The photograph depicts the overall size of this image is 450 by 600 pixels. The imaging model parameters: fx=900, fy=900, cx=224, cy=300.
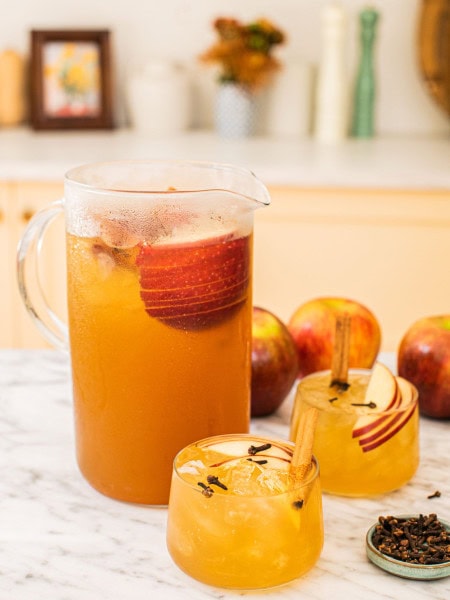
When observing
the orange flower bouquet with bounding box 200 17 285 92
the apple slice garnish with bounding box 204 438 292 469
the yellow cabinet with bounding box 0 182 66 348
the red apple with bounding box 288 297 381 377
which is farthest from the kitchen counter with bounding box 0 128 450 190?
the apple slice garnish with bounding box 204 438 292 469

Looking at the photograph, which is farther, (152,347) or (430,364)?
(430,364)

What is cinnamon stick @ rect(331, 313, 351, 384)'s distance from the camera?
79 cm

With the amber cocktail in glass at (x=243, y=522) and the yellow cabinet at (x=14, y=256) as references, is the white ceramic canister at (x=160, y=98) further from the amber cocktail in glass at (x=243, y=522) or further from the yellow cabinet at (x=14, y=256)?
the amber cocktail in glass at (x=243, y=522)

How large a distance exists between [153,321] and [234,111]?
6.30 feet

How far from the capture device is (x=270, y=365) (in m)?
0.90

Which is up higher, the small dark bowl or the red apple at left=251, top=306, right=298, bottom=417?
the red apple at left=251, top=306, right=298, bottom=417

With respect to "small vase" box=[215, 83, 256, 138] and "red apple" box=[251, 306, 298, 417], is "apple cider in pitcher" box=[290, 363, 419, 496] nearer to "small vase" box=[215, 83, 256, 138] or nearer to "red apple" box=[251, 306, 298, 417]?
"red apple" box=[251, 306, 298, 417]

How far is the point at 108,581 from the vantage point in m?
0.63

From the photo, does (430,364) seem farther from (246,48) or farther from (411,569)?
(246,48)

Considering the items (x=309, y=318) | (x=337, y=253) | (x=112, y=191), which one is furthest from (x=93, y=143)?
(x=112, y=191)

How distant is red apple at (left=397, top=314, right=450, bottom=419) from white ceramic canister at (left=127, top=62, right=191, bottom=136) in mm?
1774

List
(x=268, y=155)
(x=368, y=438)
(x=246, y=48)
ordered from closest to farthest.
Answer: (x=368, y=438)
(x=268, y=155)
(x=246, y=48)

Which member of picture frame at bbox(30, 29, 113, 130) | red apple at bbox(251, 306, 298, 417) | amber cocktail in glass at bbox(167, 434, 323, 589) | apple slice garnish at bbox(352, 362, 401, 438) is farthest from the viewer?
picture frame at bbox(30, 29, 113, 130)

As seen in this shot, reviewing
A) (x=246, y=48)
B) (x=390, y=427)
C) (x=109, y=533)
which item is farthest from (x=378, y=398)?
(x=246, y=48)
